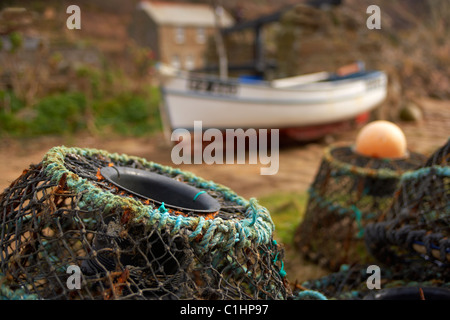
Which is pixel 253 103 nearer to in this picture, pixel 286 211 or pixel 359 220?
pixel 286 211

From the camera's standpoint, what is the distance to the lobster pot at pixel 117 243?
139cm

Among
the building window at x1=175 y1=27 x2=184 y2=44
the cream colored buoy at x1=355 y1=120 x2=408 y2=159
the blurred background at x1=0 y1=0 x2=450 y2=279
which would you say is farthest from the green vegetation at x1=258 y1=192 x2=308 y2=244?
the building window at x1=175 y1=27 x2=184 y2=44

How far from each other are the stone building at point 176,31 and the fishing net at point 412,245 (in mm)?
25495

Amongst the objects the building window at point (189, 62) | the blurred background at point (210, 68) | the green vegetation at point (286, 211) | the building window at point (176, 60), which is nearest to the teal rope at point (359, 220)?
the green vegetation at point (286, 211)

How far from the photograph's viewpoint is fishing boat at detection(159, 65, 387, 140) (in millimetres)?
9312

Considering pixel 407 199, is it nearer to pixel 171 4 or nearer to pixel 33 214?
pixel 33 214

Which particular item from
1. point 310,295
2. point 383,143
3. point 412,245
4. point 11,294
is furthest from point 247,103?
point 11,294

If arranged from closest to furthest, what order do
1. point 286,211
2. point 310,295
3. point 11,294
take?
point 11,294
point 310,295
point 286,211

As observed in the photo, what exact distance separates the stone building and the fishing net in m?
25.5

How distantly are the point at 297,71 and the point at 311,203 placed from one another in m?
10.2

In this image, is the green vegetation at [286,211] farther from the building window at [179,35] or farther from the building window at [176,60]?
the building window at [179,35]

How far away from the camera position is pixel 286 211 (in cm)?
567

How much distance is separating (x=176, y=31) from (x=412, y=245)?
90.7 ft

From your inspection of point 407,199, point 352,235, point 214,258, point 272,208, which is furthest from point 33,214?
point 272,208
